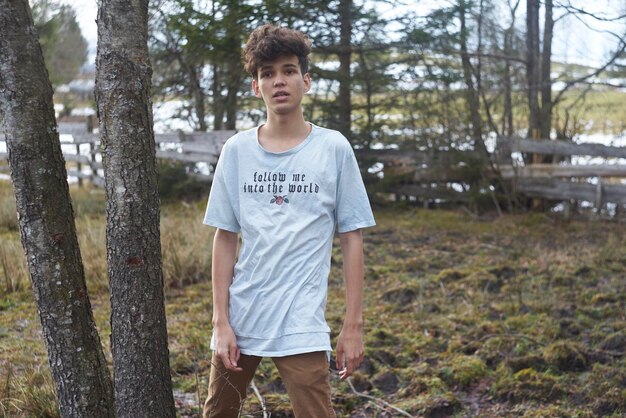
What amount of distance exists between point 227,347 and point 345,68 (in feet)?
30.9

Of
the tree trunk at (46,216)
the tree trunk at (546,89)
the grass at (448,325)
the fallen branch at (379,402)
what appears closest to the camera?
the tree trunk at (46,216)

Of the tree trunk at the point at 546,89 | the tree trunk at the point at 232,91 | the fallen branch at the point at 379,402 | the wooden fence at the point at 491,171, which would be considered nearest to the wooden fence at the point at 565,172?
the wooden fence at the point at 491,171

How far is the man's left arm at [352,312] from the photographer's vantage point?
9.25 feet

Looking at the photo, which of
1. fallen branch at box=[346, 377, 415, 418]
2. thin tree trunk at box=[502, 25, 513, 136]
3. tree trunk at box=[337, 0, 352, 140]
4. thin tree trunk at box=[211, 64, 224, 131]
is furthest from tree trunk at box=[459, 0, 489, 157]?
fallen branch at box=[346, 377, 415, 418]

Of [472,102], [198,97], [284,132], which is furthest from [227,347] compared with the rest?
[198,97]

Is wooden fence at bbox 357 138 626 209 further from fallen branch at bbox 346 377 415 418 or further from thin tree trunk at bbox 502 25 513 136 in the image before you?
fallen branch at bbox 346 377 415 418

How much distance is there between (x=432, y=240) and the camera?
973 centimetres

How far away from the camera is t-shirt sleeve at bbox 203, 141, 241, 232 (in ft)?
9.65

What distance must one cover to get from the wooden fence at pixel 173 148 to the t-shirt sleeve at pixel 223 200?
9.47 meters

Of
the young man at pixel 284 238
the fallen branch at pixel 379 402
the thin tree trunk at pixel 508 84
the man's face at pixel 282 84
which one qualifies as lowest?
the fallen branch at pixel 379 402

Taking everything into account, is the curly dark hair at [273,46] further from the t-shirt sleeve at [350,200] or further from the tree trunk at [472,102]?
the tree trunk at [472,102]

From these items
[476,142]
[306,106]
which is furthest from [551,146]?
[306,106]

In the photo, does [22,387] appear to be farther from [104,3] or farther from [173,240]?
[173,240]

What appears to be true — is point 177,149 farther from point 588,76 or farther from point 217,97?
point 588,76
